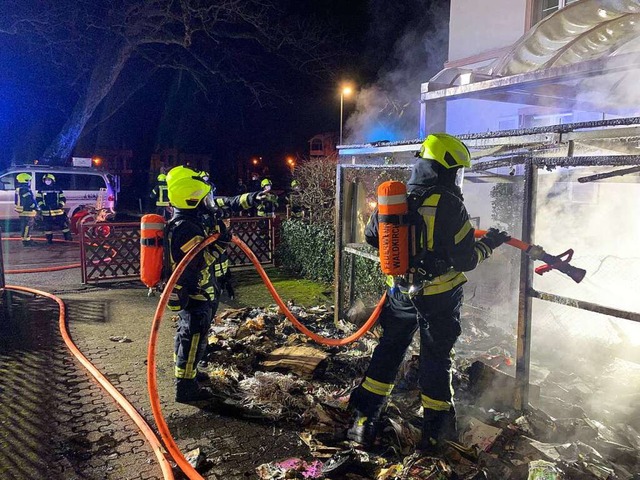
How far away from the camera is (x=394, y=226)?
356cm

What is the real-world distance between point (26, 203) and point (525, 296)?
12.9 metres

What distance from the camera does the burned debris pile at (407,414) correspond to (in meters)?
3.47

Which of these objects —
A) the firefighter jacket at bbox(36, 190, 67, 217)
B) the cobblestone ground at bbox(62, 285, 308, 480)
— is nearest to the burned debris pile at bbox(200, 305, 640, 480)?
the cobblestone ground at bbox(62, 285, 308, 480)

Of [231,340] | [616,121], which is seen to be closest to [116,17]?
[231,340]

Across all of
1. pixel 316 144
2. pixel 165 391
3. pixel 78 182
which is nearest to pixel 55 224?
pixel 78 182

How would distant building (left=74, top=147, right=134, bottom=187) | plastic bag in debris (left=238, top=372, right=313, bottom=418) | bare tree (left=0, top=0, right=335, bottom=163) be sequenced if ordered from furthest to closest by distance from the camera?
distant building (left=74, top=147, right=134, bottom=187) → bare tree (left=0, top=0, right=335, bottom=163) → plastic bag in debris (left=238, top=372, right=313, bottom=418)

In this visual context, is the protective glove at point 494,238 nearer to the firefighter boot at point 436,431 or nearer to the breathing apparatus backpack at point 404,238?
the breathing apparatus backpack at point 404,238

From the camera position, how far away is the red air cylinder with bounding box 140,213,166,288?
168 inches

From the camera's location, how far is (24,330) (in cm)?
643

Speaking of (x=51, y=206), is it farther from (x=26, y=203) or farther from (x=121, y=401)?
(x=121, y=401)

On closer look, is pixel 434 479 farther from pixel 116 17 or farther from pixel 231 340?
pixel 116 17

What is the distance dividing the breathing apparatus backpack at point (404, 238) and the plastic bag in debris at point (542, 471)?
4.54 ft

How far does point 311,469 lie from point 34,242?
13.3 metres

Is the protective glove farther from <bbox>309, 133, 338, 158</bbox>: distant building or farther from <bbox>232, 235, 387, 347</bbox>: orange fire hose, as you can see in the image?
<bbox>309, 133, 338, 158</bbox>: distant building
